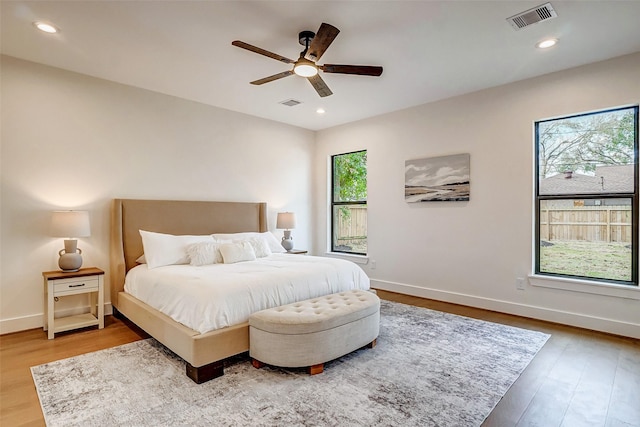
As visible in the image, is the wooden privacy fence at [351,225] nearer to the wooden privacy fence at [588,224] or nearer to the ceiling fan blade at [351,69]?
the wooden privacy fence at [588,224]

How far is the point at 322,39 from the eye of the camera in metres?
2.55

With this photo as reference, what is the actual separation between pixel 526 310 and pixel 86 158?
5463 mm

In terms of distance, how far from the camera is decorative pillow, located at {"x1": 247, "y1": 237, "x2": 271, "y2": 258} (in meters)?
4.31

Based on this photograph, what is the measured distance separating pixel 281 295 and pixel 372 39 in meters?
2.46

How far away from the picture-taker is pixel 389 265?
542cm

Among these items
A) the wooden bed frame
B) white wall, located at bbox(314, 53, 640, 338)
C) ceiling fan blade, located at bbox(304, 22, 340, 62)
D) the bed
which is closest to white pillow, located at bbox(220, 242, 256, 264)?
the bed

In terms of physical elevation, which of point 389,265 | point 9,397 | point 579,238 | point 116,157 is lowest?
point 9,397

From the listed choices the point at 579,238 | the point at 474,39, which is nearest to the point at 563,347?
the point at 579,238

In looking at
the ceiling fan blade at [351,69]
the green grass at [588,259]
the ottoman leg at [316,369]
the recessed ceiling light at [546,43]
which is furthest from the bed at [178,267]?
the recessed ceiling light at [546,43]

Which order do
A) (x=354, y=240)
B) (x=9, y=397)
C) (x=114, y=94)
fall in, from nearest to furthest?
(x=9, y=397) → (x=114, y=94) → (x=354, y=240)

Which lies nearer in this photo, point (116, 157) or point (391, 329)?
point (391, 329)

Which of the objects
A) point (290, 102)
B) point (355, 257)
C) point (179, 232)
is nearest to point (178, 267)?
point (179, 232)

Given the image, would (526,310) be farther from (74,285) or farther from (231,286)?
(74,285)

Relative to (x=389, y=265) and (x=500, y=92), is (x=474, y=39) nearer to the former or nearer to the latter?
(x=500, y=92)
